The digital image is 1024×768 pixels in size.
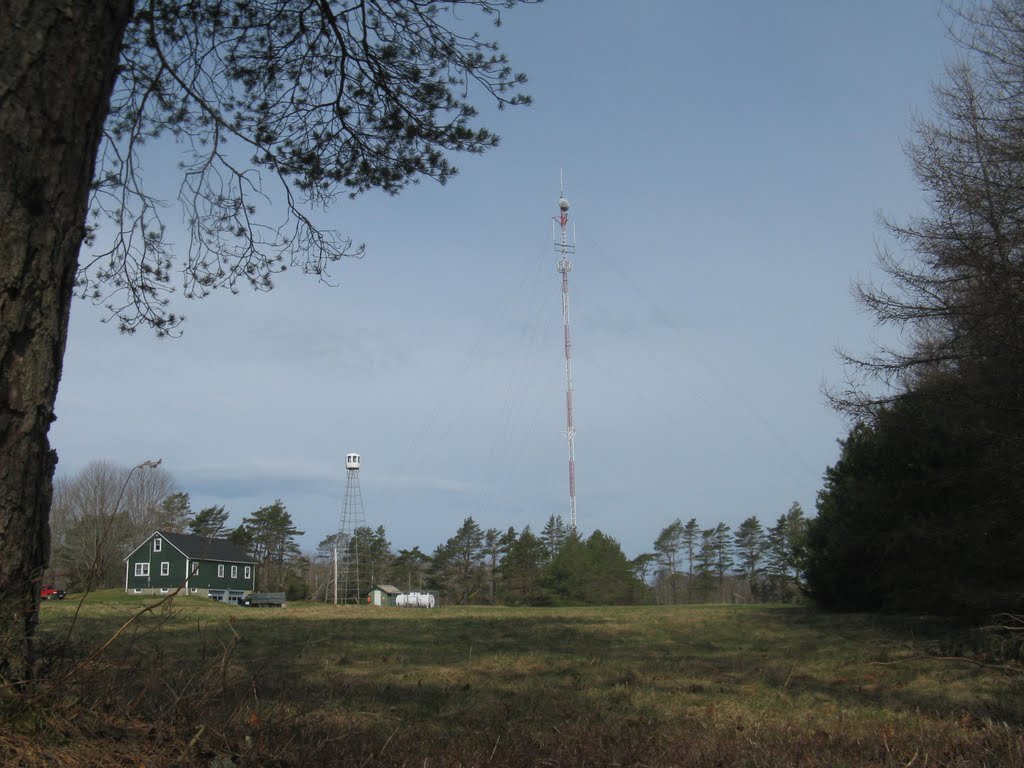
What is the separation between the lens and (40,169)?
9.02ft

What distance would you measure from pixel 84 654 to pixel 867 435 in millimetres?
15401

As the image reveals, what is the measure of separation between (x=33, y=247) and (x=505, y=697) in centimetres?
487

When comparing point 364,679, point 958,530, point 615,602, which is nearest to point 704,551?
point 615,602

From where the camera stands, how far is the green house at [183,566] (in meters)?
39.8

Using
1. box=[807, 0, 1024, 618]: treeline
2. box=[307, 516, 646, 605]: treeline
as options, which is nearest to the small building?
box=[307, 516, 646, 605]: treeline

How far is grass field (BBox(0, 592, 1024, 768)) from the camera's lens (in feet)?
8.42

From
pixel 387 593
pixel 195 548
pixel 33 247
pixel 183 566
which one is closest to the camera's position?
pixel 33 247

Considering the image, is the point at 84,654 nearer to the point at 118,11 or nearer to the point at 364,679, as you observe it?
the point at 118,11

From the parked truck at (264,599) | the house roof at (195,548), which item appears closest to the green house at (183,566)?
the house roof at (195,548)

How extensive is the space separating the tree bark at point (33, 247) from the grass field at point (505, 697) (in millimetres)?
282

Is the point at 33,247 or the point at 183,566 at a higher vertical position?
the point at 33,247

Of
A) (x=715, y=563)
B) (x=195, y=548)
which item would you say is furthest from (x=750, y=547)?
(x=195, y=548)

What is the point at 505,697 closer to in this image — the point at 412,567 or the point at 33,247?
the point at 33,247

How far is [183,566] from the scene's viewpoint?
40.8 m
